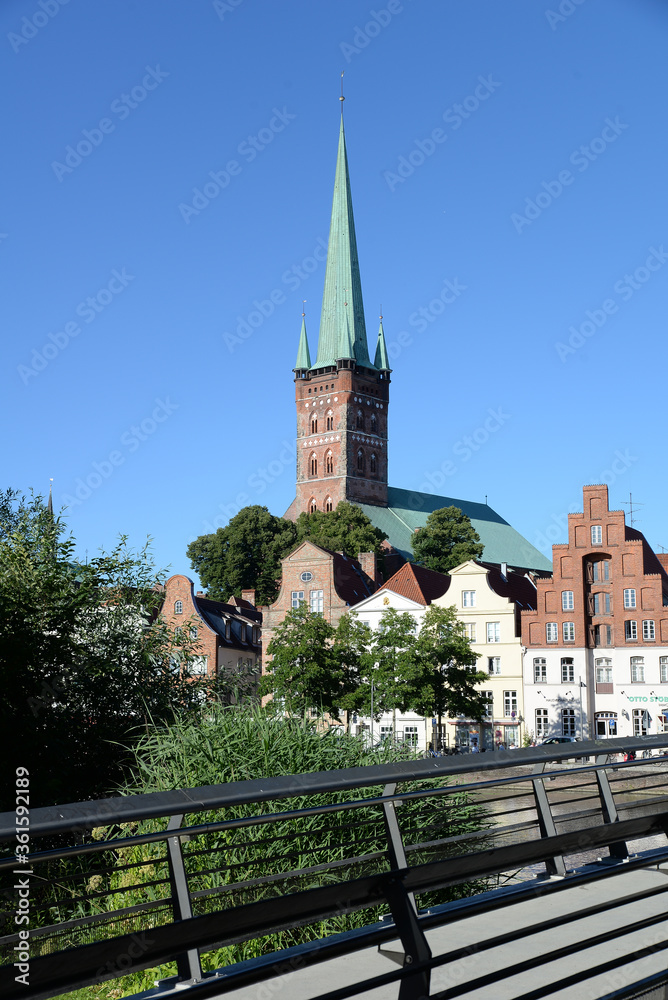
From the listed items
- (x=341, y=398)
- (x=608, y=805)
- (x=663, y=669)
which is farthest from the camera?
(x=341, y=398)

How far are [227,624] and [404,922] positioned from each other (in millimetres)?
60122

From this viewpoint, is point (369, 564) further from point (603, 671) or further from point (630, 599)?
point (630, 599)

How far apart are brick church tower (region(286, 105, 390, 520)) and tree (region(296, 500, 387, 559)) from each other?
2496 centimetres

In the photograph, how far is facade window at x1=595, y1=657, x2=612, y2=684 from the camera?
52.2m

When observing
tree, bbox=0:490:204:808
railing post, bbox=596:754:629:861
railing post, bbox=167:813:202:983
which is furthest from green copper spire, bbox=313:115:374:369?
railing post, bbox=167:813:202:983

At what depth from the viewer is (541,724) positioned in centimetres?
5209

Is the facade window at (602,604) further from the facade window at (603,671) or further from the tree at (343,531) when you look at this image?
the tree at (343,531)

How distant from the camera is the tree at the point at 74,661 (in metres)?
14.9

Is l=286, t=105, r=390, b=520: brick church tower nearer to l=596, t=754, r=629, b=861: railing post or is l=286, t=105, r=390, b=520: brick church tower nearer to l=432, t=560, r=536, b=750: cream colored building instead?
l=432, t=560, r=536, b=750: cream colored building

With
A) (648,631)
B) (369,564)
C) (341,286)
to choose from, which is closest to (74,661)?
(648,631)

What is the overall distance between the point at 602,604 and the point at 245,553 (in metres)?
39.1

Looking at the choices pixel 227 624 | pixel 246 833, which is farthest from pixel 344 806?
pixel 227 624

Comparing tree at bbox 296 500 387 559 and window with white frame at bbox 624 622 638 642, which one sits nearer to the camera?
window with white frame at bbox 624 622 638 642

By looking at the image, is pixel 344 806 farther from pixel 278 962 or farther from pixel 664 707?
pixel 664 707
